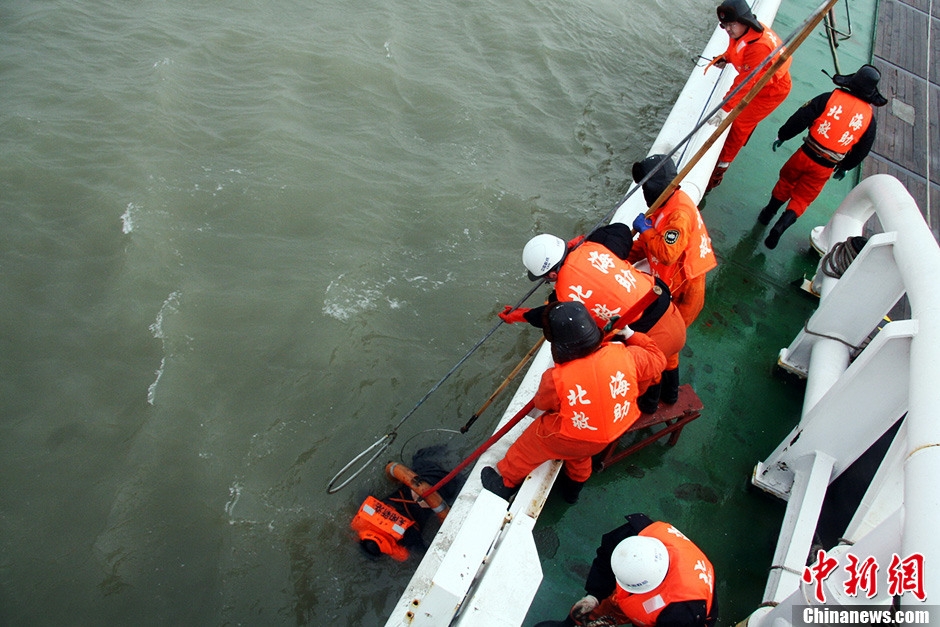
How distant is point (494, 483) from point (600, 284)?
3.70 ft

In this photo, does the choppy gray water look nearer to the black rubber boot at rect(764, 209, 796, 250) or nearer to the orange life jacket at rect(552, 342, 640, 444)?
the orange life jacket at rect(552, 342, 640, 444)

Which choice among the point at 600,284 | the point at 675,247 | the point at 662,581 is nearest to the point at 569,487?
the point at 662,581

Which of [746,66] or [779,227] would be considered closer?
[779,227]

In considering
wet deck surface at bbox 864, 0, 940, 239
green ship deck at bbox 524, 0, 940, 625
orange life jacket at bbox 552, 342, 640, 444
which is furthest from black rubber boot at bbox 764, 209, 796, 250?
orange life jacket at bbox 552, 342, 640, 444

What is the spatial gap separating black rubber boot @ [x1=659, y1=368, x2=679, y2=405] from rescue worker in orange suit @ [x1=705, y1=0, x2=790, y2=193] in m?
2.21

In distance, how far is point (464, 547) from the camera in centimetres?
245

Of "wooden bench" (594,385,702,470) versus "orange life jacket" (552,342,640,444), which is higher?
"orange life jacket" (552,342,640,444)

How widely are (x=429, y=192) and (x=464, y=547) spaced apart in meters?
3.92

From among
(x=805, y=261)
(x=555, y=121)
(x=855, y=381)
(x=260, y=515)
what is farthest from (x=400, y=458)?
(x=555, y=121)

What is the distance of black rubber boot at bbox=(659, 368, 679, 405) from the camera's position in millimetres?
3570

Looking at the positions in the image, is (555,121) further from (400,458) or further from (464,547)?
(464,547)

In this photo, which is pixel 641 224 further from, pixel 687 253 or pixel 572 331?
pixel 572 331

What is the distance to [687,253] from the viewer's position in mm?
3518

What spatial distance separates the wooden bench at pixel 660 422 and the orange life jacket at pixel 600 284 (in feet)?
2.07
